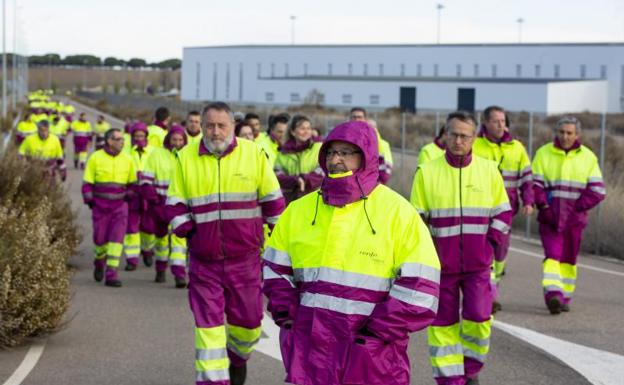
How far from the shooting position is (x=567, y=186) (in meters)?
12.0

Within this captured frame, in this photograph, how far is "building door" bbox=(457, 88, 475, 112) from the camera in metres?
85.1

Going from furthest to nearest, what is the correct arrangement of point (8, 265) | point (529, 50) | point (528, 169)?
1. point (529, 50)
2. point (528, 169)
3. point (8, 265)

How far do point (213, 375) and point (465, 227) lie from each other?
215 cm

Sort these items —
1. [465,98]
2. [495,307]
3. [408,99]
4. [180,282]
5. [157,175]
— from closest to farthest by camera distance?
[495,307] → [180,282] → [157,175] → [465,98] → [408,99]

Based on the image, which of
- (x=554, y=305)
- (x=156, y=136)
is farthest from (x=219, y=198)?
(x=156, y=136)

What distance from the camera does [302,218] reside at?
5605 millimetres

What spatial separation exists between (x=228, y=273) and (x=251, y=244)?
290mm

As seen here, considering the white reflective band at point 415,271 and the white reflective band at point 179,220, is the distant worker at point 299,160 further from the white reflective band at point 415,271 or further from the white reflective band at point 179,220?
the white reflective band at point 415,271

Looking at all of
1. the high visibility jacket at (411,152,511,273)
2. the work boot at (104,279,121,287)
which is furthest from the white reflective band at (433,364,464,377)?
the work boot at (104,279,121,287)

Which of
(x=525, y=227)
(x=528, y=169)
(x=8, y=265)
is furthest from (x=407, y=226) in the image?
(x=525, y=227)

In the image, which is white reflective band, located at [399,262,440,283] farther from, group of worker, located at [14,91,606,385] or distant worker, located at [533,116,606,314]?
distant worker, located at [533,116,606,314]

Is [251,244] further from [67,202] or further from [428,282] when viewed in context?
[67,202]

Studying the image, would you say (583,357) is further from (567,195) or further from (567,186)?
(567,186)

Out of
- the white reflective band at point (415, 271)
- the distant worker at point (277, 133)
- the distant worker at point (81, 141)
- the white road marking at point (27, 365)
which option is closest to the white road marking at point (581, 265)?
the distant worker at point (277, 133)
